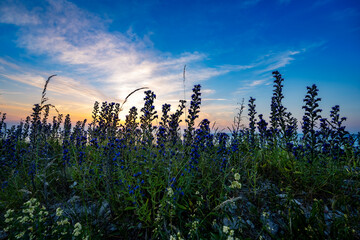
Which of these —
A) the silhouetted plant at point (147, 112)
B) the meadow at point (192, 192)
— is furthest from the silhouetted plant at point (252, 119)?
the silhouetted plant at point (147, 112)

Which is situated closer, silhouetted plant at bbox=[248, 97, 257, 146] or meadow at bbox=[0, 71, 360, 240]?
meadow at bbox=[0, 71, 360, 240]

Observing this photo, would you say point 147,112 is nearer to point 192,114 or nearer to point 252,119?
point 192,114

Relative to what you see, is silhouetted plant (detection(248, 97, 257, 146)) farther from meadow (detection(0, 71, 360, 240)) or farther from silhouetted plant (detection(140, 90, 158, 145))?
silhouetted plant (detection(140, 90, 158, 145))

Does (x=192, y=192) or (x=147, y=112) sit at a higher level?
(x=147, y=112)

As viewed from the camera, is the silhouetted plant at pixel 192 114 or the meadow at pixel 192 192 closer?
the meadow at pixel 192 192

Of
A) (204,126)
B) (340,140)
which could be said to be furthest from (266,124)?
(204,126)

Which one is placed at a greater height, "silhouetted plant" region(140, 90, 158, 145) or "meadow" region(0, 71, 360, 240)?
"silhouetted plant" region(140, 90, 158, 145)

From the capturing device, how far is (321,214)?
2.71 m

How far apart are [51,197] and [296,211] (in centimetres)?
545

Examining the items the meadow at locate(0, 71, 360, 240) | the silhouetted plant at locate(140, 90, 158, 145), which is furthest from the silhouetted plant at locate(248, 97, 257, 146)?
the silhouetted plant at locate(140, 90, 158, 145)

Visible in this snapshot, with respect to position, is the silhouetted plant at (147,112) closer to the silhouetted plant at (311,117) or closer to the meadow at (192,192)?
the meadow at (192,192)

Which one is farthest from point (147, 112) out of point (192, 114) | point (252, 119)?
point (252, 119)

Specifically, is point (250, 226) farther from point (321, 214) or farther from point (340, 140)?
point (340, 140)

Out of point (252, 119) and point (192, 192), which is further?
point (252, 119)
